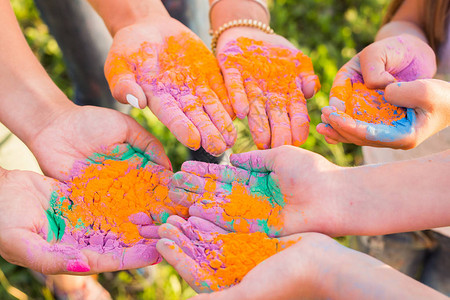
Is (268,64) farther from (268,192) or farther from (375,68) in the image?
(268,192)

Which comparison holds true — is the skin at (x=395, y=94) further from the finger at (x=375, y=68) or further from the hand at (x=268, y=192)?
the hand at (x=268, y=192)

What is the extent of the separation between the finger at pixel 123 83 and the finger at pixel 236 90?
38cm

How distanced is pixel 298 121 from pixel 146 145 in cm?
67

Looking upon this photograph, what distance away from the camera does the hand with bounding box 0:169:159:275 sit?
4.08 ft

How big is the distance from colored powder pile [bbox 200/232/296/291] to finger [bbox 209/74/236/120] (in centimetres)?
60

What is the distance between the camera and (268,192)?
1.46m

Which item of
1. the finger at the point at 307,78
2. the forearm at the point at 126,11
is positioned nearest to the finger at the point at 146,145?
the forearm at the point at 126,11

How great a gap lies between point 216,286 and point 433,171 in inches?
32.9

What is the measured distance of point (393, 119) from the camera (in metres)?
1.50

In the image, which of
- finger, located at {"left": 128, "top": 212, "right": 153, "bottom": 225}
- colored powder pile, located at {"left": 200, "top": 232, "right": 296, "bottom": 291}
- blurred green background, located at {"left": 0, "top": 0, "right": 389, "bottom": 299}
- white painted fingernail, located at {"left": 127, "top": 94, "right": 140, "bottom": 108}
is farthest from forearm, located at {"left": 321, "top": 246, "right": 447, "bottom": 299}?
blurred green background, located at {"left": 0, "top": 0, "right": 389, "bottom": 299}

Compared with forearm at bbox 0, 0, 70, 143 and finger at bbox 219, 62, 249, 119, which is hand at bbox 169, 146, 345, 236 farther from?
forearm at bbox 0, 0, 70, 143

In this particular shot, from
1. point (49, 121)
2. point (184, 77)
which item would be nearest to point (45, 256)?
point (49, 121)

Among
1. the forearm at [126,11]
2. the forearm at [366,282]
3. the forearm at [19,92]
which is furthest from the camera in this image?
the forearm at [126,11]

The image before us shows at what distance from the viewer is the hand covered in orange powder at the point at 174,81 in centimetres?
154
